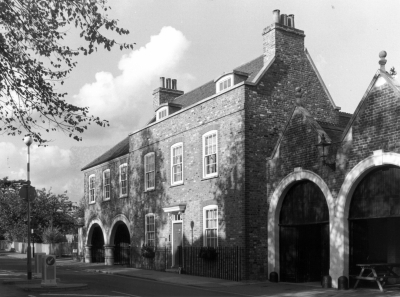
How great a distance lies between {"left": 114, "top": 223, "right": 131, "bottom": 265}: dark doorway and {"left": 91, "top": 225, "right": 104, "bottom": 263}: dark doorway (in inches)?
119

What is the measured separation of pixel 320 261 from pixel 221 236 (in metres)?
4.12

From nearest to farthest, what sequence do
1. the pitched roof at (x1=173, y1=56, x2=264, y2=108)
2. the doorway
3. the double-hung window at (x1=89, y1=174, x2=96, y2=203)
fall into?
the pitched roof at (x1=173, y1=56, x2=264, y2=108), the doorway, the double-hung window at (x1=89, y1=174, x2=96, y2=203)

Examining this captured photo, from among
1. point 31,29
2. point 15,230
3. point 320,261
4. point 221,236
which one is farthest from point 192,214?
point 15,230

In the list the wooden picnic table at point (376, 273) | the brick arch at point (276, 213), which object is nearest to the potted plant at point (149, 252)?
the brick arch at point (276, 213)

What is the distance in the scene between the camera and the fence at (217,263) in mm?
20500

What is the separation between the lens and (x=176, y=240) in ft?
84.1

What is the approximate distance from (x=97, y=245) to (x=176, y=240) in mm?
12275

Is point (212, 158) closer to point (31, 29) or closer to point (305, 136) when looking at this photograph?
point (305, 136)

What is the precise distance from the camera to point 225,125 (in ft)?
72.6

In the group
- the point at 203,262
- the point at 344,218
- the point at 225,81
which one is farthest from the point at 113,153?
the point at 344,218

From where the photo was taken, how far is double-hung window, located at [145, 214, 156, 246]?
2775 cm

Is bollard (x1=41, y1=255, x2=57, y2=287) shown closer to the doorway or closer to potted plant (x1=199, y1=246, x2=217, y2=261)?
potted plant (x1=199, y1=246, x2=217, y2=261)

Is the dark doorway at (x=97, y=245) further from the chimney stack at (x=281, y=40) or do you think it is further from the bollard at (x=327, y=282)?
the bollard at (x=327, y=282)

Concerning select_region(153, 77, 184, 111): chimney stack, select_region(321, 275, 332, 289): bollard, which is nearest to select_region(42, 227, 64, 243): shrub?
select_region(153, 77, 184, 111): chimney stack
